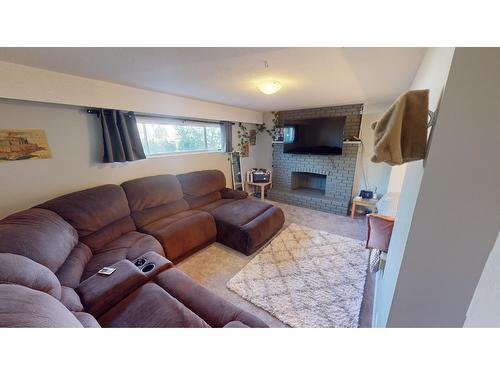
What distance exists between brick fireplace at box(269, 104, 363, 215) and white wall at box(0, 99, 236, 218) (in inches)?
121

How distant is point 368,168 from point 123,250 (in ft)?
13.4

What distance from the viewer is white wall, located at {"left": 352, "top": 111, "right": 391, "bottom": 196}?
3305mm

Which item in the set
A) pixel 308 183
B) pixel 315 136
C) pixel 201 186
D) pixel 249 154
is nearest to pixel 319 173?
pixel 308 183

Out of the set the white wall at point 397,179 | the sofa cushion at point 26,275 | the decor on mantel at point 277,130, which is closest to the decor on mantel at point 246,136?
the decor on mantel at point 277,130

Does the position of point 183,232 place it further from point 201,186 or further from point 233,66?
point 233,66

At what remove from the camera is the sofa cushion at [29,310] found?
22.0 inches

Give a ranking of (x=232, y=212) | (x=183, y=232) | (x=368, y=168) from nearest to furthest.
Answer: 1. (x=183, y=232)
2. (x=232, y=212)
3. (x=368, y=168)

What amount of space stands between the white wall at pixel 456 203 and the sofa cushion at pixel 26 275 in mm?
1857

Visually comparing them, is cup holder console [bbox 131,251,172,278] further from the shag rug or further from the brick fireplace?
the brick fireplace

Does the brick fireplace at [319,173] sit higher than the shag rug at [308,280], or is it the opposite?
the brick fireplace at [319,173]

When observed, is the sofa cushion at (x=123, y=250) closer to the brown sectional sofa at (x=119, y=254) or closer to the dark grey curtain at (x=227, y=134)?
the brown sectional sofa at (x=119, y=254)

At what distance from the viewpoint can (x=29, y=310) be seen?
62cm
